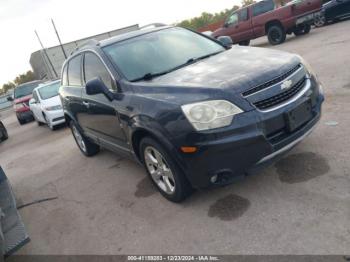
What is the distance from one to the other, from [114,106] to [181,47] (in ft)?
3.94

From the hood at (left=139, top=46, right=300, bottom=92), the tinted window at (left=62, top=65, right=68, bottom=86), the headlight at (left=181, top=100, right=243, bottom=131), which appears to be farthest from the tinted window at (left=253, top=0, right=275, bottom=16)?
the headlight at (left=181, top=100, right=243, bottom=131)

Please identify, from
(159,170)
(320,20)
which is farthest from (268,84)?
(320,20)

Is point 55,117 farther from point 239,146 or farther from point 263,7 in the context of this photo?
point 263,7

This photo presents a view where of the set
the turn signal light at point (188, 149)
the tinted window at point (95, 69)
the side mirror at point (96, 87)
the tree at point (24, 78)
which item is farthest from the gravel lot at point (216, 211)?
the tree at point (24, 78)

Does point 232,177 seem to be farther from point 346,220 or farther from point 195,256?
point 346,220

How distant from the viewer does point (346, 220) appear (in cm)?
281

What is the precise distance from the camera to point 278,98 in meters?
3.17

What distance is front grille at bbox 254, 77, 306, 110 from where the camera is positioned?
3.07 metres

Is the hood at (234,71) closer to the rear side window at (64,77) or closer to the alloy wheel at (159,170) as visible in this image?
the alloy wheel at (159,170)

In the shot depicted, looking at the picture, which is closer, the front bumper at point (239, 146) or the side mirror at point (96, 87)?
the front bumper at point (239, 146)

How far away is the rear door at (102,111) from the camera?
416 centimetres

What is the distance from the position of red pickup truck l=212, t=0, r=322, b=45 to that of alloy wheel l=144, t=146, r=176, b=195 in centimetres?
1161

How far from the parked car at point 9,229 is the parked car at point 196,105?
145 centimetres

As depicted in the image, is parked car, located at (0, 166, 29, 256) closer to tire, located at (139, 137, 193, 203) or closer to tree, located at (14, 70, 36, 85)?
tire, located at (139, 137, 193, 203)
